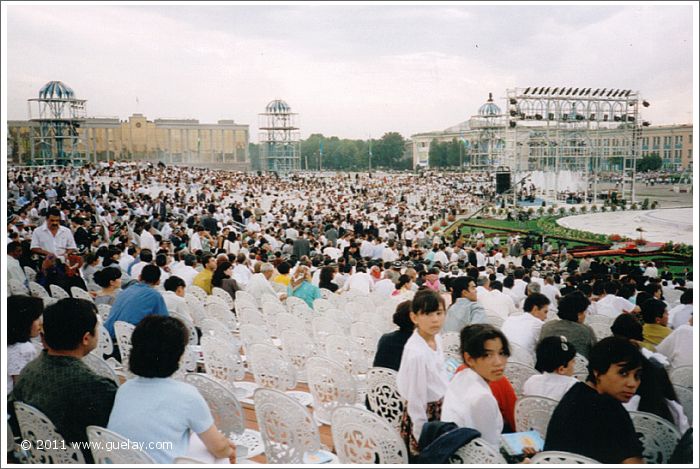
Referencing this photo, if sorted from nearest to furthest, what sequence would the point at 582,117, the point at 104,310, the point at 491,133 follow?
the point at 104,310
the point at 582,117
the point at 491,133

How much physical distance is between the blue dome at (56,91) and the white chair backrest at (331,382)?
56913 millimetres

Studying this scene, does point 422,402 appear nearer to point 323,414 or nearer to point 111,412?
point 323,414

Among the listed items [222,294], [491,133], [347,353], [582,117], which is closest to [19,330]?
[347,353]

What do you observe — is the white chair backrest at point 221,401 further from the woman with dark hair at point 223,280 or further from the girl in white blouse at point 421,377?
the woman with dark hair at point 223,280

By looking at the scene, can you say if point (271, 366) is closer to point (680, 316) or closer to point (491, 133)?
point (680, 316)

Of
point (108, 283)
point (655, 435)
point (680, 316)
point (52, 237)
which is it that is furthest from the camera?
point (52, 237)

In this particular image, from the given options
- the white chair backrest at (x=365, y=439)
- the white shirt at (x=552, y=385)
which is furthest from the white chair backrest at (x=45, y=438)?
the white shirt at (x=552, y=385)

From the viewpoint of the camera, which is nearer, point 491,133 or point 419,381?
point 419,381

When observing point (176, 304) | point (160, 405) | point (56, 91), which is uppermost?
point (56, 91)

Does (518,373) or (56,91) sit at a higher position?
(56,91)

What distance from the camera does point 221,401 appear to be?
325 centimetres

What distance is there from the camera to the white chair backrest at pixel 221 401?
321cm

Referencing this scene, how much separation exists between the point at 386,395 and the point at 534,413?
0.91 meters

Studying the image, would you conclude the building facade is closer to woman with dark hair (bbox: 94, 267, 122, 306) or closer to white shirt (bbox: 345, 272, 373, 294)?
white shirt (bbox: 345, 272, 373, 294)
